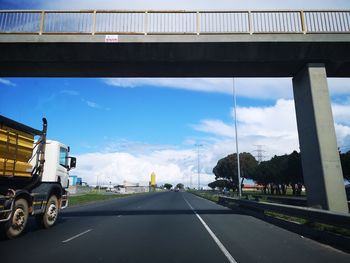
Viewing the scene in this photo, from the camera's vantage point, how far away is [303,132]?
1591 centimetres

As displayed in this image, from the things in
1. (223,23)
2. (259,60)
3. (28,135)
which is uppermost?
(223,23)

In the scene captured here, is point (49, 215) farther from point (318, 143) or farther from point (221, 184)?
point (221, 184)

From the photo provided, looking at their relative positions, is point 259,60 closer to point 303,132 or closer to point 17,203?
point 303,132

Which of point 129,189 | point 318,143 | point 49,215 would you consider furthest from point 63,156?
point 129,189

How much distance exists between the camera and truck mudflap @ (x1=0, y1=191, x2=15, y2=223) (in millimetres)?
9617

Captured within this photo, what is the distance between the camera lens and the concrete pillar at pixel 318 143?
13750 mm

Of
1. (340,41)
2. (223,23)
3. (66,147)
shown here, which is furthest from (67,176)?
(340,41)

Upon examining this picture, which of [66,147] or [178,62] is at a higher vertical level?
[178,62]

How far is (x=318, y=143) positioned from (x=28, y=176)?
1172cm

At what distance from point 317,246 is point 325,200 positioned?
16.7ft

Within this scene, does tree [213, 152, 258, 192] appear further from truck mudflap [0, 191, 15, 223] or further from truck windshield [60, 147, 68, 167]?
truck mudflap [0, 191, 15, 223]

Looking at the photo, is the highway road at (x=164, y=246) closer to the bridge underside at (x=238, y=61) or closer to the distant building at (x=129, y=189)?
the bridge underside at (x=238, y=61)

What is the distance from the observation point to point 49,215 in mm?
12852

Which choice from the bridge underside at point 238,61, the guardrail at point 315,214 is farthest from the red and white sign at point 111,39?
the guardrail at point 315,214
